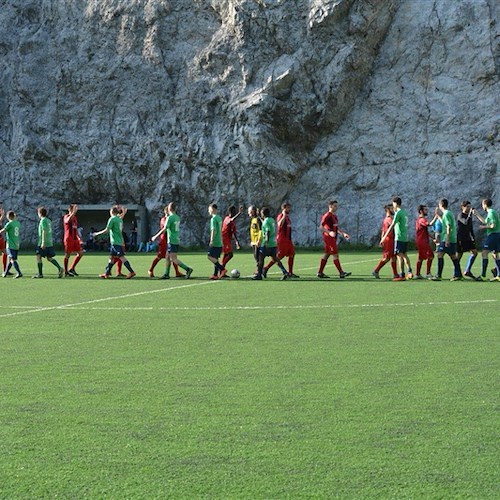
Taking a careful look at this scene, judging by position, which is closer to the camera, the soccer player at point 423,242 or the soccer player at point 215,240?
the soccer player at point 215,240

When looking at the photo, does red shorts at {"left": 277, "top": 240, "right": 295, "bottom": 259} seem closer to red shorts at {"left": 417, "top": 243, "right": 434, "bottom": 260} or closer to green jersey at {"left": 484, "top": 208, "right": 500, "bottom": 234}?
red shorts at {"left": 417, "top": 243, "right": 434, "bottom": 260}

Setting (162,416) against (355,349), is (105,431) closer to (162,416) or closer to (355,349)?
(162,416)

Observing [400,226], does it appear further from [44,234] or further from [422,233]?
[44,234]

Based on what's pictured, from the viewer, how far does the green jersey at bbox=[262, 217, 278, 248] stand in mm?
23734

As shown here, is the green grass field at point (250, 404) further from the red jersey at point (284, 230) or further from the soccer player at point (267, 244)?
the red jersey at point (284, 230)

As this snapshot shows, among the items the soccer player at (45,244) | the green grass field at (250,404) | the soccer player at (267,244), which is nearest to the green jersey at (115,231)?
the soccer player at (45,244)

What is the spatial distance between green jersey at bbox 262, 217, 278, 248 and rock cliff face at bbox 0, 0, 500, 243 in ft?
101

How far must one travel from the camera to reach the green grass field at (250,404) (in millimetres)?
5340

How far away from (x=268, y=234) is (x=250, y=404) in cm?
1655

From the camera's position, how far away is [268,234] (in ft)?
78.1

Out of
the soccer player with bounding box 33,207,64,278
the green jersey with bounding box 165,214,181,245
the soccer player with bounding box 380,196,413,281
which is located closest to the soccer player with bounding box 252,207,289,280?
the green jersey with bounding box 165,214,181,245

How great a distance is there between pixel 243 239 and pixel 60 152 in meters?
13.5

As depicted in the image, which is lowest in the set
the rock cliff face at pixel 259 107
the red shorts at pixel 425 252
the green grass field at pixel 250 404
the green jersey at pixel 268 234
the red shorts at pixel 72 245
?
the green grass field at pixel 250 404

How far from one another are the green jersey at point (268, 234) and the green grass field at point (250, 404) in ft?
29.0
